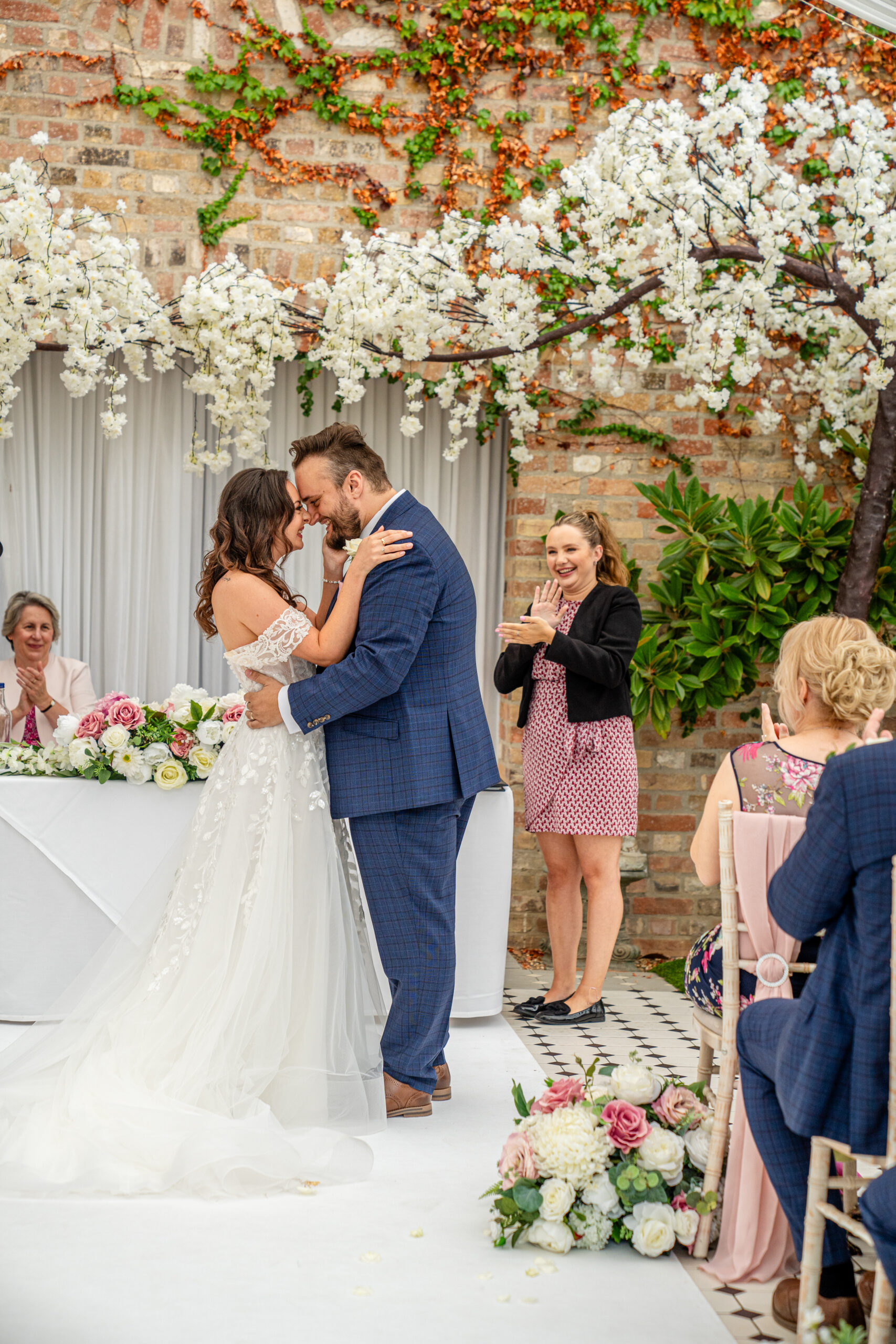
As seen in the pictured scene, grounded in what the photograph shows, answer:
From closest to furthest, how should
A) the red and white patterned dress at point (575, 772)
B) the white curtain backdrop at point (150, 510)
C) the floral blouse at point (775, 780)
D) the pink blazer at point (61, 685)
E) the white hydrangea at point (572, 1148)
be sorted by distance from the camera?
1. the white hydrangea at point (572, 1148)
2. the floral blouse at point (775, 780)
3. the red and white patterned dress at point (575, 772)
4. the pink blazer at point (61, 685)
5. the white curtain backdrop at point (150, 510)

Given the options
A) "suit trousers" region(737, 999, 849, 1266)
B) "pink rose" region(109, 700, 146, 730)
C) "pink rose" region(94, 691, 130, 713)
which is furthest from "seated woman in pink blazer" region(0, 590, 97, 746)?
"suit trousers" region(737, 999, 849, 1266)

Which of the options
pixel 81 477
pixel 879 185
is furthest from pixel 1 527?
pixel 879 185

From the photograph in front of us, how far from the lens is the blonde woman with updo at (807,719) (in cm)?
246

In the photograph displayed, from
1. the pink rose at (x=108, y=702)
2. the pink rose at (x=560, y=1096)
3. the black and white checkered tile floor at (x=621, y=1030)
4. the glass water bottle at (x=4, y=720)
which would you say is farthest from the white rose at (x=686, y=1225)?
the glass water bottle at (x=4, y=720)

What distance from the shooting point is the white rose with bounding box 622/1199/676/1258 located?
2359mm

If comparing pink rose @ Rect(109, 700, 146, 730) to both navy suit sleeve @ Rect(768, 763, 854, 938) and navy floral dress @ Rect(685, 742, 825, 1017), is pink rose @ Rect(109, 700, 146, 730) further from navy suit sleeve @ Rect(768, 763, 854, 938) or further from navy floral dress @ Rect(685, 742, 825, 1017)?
navy suit sleeve @ Rect(768, 763, 854, 938)

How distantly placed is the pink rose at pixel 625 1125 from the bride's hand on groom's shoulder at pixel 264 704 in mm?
1304

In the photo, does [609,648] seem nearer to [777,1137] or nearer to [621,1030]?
[621,1030]

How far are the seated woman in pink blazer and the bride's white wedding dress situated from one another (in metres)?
1.72

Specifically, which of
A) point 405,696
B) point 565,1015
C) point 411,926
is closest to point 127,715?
point 405,696

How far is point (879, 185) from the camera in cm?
426

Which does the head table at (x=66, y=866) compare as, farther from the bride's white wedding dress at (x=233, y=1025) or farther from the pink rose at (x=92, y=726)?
the bride's white wedding dress at (x=233, y=1025)

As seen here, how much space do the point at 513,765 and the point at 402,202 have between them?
2.33 meters

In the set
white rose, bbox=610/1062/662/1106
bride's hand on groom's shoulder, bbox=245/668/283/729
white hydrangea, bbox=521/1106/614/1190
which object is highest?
bride's hand on groom's shoulder, bbox=245/668/283/729
